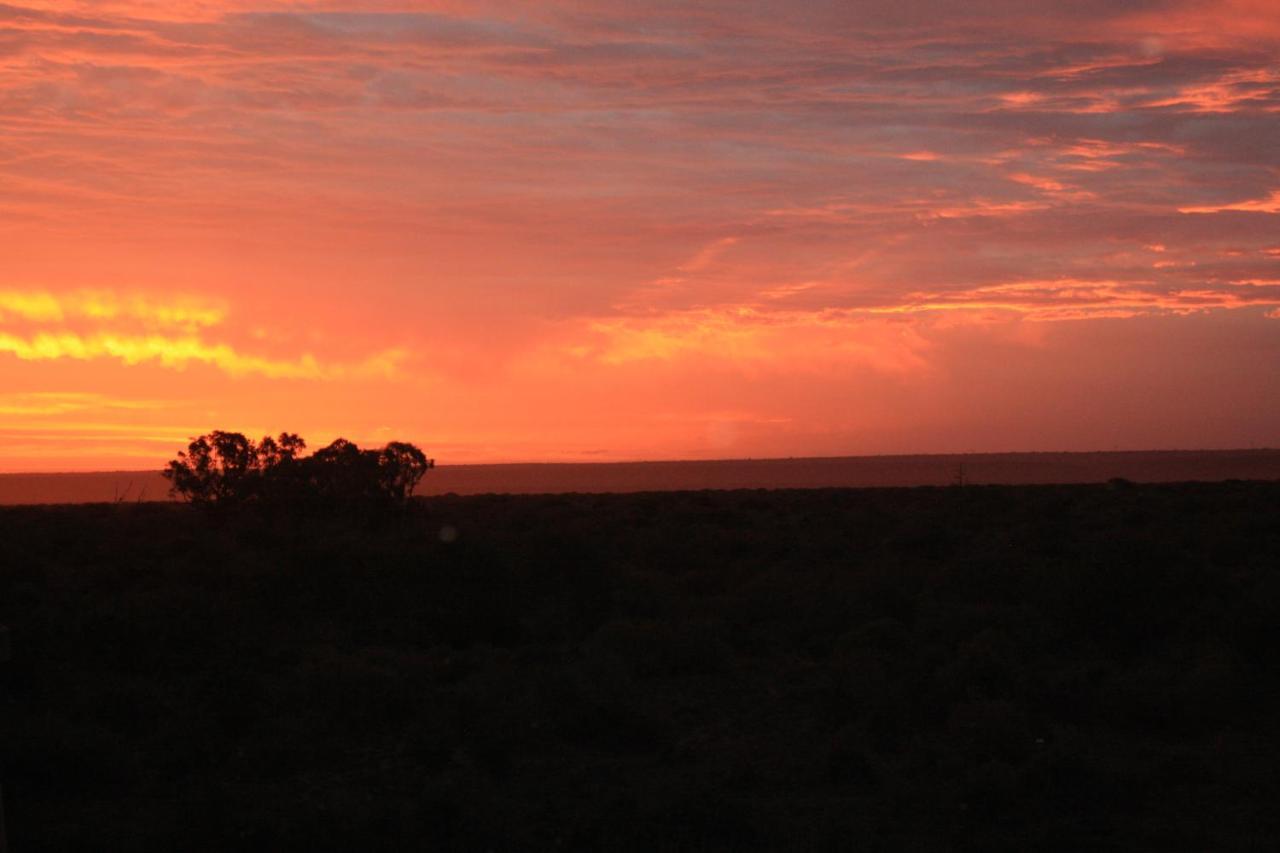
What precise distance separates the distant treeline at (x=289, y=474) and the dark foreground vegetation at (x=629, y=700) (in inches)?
321

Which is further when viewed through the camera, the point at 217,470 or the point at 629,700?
the point at 217,470

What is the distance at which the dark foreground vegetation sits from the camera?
10969mm

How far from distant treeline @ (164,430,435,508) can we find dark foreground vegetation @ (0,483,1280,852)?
8.14 m

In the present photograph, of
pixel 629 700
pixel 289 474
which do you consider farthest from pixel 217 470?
pixel 629 700

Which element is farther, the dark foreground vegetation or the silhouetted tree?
the silhouetted tree

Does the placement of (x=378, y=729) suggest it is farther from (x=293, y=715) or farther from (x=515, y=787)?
(x=515, y=787)

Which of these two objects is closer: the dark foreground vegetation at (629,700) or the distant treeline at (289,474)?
the dark foreground vegetation at (629,700)

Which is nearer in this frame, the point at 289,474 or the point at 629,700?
the point at 629,700

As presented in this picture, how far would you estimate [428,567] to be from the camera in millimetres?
24484

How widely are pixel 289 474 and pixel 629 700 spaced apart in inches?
970

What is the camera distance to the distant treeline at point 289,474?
123 feet

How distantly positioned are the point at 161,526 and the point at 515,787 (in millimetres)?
30448

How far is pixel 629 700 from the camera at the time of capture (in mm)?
15641

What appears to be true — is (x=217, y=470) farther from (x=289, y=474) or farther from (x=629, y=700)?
(x=629, y=700)
